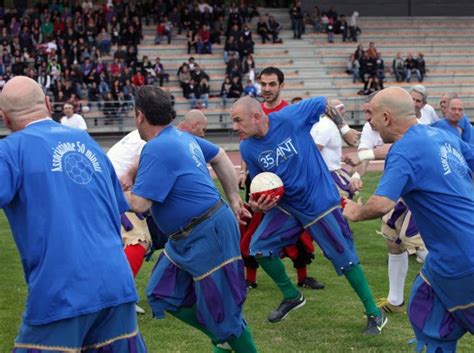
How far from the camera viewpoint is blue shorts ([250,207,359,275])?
7328mm

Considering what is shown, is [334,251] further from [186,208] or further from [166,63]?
[166,63]

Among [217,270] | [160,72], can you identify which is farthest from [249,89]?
[217,270]

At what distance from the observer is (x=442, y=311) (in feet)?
17.1

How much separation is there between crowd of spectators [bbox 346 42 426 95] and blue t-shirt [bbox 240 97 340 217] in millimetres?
23579

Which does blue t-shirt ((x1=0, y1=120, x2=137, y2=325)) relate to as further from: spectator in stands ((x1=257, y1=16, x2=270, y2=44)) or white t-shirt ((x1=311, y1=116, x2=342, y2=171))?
spectator in stands ((x1=257, y1=16, x2=270, y2=44))

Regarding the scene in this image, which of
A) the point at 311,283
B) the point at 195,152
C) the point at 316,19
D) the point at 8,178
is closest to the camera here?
the point at 8,178

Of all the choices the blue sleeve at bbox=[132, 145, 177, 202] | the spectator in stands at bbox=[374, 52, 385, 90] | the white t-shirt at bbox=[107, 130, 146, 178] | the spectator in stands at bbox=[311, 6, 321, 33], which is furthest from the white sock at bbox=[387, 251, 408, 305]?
the spectator in stands at bbox=[311, 6, 321, 33]

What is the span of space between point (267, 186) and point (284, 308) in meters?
1.37

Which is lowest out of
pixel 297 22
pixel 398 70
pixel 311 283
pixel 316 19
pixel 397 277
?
pixel 311 283

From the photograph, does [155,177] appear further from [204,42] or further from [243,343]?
[204,42]

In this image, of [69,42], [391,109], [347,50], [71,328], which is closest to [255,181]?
[391,109]

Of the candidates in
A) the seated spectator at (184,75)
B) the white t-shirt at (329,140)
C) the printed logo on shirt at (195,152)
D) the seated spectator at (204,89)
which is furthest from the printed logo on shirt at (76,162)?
the seated spectator at (184,75)

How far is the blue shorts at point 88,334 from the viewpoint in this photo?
4.20m

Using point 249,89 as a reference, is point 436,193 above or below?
above
